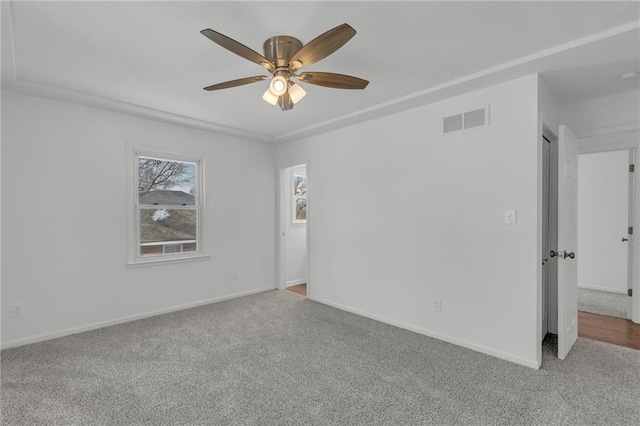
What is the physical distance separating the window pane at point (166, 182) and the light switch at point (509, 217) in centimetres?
372

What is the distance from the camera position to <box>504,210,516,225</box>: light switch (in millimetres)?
2705

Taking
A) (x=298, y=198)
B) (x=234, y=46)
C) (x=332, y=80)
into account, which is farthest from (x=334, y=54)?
(x=298, y=198)

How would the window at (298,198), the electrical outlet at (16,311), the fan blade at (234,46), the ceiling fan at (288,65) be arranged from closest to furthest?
the fan blade at (234,46) → the ceiling fan at (288,65) → the electrical outlet at (16,311) → the window at (298,198)

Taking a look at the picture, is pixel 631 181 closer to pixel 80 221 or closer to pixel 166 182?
pixel 166 182

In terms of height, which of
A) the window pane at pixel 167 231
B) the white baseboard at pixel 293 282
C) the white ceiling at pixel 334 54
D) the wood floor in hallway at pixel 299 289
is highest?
the white ceiling at pixel 334 54

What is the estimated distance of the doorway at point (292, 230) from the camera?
5.24 meters

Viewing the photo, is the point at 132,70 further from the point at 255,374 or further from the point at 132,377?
the point at 255,374

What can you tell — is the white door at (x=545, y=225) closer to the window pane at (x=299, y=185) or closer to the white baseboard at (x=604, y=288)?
the white baseboard at (x=604, y=288)

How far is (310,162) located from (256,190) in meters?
1.00

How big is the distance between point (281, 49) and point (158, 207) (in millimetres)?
2800

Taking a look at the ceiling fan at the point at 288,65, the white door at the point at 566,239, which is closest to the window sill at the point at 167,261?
the ceiling fan at the point at 288,65

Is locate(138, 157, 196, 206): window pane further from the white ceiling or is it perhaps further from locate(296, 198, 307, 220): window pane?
locate(296, 198, 307, 220): window pane

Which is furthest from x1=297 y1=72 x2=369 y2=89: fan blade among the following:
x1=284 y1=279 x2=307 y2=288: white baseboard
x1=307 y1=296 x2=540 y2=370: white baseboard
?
x1=284 y1=279 x2=307 y2=288: white baseboard

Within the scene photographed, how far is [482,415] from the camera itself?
1982 mm
